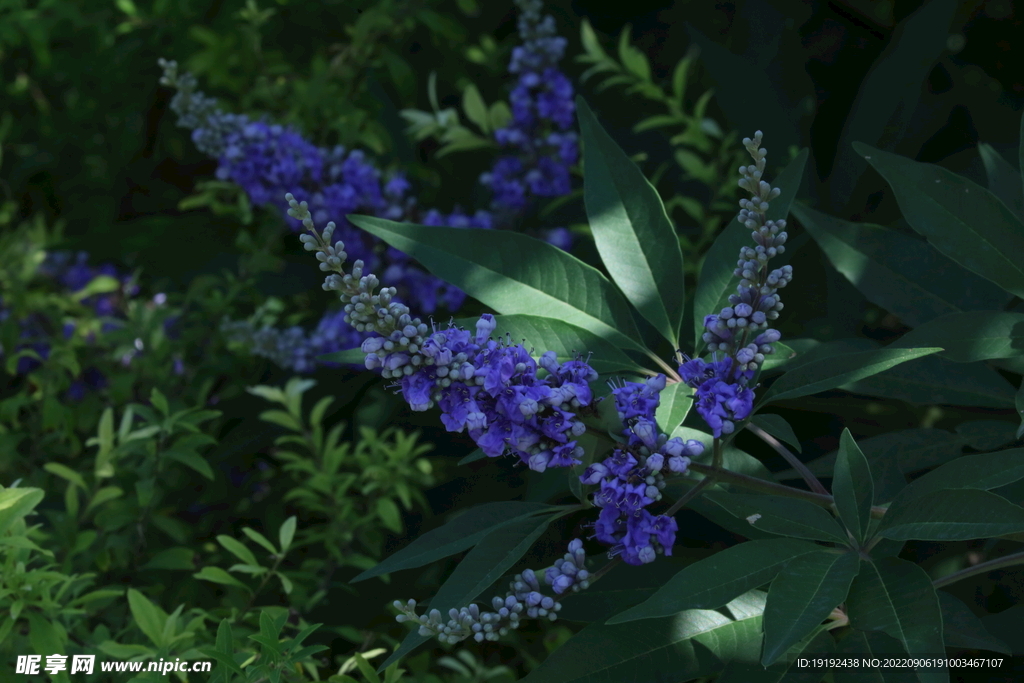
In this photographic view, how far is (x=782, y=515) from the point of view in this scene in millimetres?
920

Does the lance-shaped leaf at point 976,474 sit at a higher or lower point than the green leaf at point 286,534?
higher

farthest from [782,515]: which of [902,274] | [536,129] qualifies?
[536,129]

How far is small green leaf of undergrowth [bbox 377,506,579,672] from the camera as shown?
3.13ft

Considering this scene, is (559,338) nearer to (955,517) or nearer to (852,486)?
(852,486)

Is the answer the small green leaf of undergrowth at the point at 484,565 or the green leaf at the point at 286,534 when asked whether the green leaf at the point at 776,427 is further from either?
the green leaf at the point at 286,534

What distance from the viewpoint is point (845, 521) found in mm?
957

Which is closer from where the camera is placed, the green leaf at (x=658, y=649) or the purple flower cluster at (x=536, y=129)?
the green leaf at (x=658, y=649)

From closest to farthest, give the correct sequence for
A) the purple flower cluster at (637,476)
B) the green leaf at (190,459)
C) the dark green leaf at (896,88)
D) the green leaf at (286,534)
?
the purple flower cluster at (637,476) < the green leaf at (286,534) < the green leaf at (190,459) < the dark green leaf at (896,88)

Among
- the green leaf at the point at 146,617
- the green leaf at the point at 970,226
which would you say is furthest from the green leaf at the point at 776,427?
the green leaf at the point at 146,617

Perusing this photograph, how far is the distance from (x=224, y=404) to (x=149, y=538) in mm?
467

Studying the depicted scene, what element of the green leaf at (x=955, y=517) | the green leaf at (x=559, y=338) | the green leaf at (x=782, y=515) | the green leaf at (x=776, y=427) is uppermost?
the green leaf at (x=559, y=338)

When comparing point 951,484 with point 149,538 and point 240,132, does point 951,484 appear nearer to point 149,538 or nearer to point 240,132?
point 149,538

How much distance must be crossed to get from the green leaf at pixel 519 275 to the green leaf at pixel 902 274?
1.36 feet

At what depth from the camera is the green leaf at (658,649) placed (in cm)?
101
